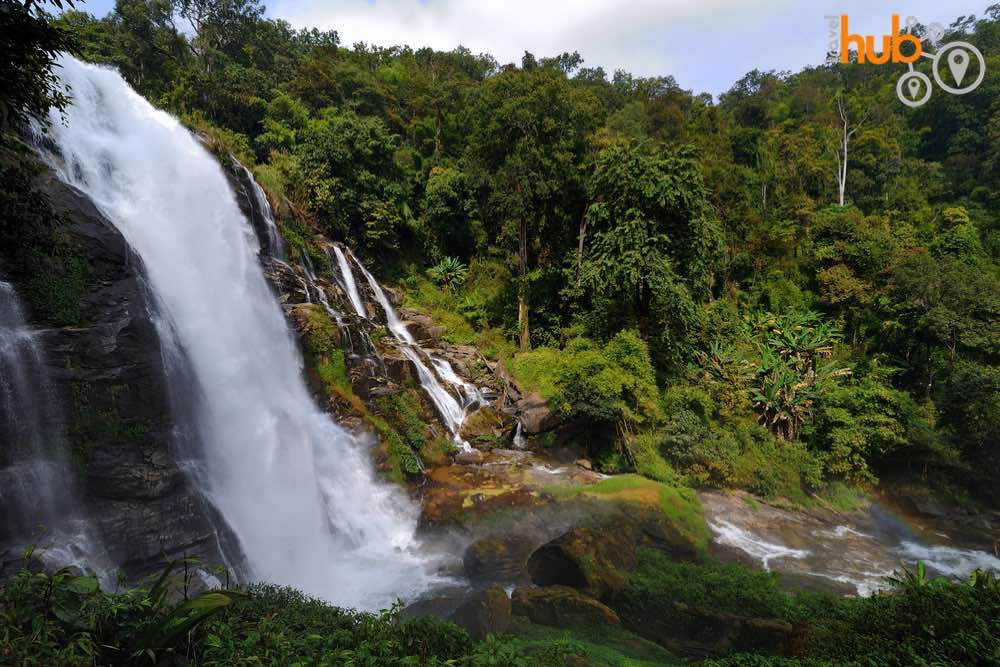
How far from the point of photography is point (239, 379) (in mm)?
Result: 11711

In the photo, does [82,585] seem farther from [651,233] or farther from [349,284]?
[349,284]

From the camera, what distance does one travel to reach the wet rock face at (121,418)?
8.11 meters

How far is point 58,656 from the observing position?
9.95 ft

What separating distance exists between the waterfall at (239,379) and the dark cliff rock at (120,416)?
730mm

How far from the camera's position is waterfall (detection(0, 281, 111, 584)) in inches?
284

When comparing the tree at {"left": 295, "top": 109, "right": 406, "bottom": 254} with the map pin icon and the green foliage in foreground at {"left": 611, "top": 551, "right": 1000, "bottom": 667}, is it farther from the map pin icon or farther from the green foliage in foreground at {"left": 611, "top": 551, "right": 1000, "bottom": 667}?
the map pin icon

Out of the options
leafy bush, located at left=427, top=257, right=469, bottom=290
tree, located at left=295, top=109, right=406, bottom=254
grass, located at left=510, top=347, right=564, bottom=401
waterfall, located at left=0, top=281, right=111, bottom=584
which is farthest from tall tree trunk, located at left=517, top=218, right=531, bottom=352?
waterfall, located at left=0, top=281, right=111, bottom=584

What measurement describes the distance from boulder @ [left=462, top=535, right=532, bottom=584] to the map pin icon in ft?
142

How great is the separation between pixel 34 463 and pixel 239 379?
171 inches

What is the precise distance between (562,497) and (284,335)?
8.80m

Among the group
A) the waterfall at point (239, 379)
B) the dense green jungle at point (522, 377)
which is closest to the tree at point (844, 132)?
the dense green jungle at point (522, 377)

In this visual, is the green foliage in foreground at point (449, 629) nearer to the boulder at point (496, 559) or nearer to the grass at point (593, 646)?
the grass at point (593, 646)

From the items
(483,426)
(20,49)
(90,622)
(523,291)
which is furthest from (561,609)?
(523,291)

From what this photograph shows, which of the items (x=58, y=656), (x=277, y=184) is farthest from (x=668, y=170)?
(x=58, y=656)
